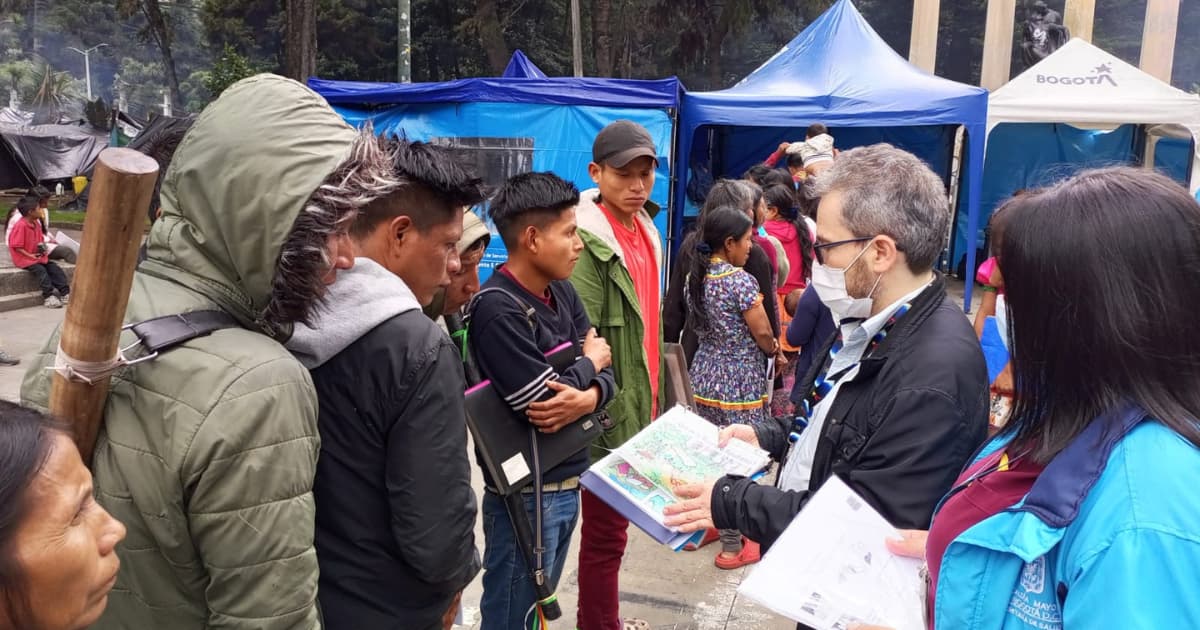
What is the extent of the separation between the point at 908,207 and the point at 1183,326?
0.83 m

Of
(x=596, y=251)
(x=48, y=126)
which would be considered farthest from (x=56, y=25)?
(x=596, y=251)

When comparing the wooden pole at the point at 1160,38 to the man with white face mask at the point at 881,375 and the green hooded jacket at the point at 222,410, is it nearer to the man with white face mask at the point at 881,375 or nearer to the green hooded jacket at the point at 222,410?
the man with white face mask at the point at 881,375

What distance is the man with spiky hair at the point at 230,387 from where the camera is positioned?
1227 mm

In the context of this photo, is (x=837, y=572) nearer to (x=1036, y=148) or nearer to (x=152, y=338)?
(x=152, y=338)

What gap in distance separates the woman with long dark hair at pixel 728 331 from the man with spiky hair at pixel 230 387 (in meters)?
2.58

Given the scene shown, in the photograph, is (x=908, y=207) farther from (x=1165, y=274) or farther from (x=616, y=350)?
(x=616, y=350)

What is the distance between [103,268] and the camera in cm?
112

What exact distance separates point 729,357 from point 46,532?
10.4 ft

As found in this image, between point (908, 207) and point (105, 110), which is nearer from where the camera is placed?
point (908, 207)

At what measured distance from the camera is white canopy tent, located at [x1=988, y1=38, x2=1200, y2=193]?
415 inches

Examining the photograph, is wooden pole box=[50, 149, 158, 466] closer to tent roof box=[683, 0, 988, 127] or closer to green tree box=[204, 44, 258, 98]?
tent roof box=[683, 0, 988, 127]

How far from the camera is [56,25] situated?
1817 inches

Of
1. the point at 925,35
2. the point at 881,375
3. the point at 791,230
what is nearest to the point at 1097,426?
the point at 881,375

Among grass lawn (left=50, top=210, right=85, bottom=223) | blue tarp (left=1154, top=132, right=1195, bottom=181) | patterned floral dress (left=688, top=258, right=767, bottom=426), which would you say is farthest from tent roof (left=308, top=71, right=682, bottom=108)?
grass lawn (left=50, top=210, right=85, bottom=223)
